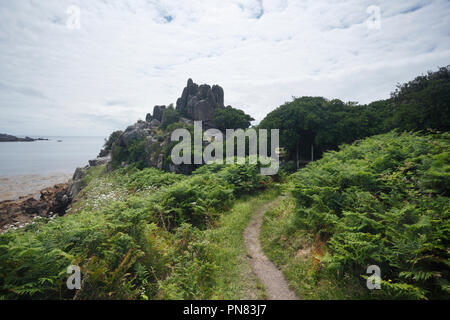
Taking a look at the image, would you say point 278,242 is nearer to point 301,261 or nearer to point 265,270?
point 301,261

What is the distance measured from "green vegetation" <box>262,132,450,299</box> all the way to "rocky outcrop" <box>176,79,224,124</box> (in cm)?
4806

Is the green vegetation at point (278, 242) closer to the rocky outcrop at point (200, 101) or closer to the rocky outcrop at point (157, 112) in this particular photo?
the rocky outcrop at point (200, 101)

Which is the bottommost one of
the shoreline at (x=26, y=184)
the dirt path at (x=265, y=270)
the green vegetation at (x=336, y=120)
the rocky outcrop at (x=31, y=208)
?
the rocky outcrop at (x=31, y=208)

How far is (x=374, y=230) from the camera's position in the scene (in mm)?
5133

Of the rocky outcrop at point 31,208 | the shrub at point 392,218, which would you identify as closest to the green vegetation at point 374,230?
the shrub at point 392,218

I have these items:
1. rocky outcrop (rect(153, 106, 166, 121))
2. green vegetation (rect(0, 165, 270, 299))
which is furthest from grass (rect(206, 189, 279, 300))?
rocky outcrop (rect(153, 106, 166, 121))

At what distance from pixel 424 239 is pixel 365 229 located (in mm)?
1391

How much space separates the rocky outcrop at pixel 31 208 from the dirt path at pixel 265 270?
64.5ft

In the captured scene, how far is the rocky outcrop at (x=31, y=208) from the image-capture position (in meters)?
18.4

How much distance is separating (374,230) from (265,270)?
3.14 meters

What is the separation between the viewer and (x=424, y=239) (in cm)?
391

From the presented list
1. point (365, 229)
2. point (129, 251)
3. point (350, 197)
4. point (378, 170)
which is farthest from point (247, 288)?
point (378, 170)

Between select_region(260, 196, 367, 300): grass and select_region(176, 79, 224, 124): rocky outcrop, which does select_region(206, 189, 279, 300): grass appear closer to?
select_region(260, 196, 367, 300): grass
